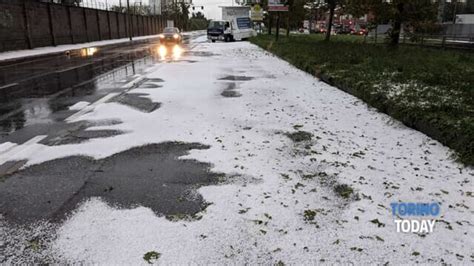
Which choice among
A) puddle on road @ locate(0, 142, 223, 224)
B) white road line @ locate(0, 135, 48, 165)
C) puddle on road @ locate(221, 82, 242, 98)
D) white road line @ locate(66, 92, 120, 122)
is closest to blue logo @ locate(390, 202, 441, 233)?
puddle on road @ locate(0, 142, 223, 224)

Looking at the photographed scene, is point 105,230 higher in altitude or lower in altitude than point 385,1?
lower

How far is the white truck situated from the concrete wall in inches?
558

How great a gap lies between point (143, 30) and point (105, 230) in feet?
246

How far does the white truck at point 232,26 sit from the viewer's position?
46594mm

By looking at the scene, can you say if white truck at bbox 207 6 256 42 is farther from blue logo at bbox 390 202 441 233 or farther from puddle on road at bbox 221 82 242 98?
blue logo at bbox 390 202 441 233

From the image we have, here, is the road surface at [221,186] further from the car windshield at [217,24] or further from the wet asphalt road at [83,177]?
the car windshield at [217,24]

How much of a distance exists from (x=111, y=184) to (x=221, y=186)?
1301mm

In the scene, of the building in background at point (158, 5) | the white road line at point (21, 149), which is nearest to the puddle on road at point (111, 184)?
the white road line at point (21, 149)

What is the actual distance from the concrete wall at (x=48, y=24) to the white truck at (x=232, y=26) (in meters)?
14.2

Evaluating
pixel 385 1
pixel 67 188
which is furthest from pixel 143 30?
pixel 67 188

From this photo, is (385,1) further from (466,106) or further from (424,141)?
(424,141)

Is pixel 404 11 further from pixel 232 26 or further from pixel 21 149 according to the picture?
pixel 232 26

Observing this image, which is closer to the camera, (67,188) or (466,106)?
(67,188)

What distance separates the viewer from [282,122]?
7.34 metres
